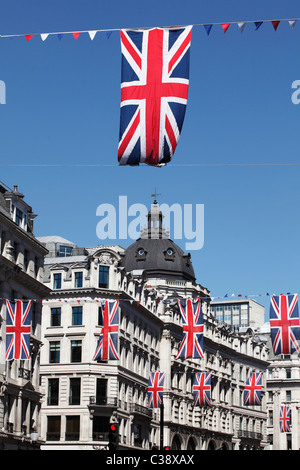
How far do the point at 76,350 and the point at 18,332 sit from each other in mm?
30222

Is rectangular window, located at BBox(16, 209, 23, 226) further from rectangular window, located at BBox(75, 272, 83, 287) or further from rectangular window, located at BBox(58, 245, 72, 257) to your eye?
rectangular window, located at BBox(58, 245, 72, 257)

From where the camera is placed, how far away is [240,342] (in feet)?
436

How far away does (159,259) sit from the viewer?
121 meters

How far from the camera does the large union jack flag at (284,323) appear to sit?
61.2 m

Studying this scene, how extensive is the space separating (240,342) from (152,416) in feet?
125

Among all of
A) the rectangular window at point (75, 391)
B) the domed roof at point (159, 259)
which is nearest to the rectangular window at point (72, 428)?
the rectangular window at point (75, 391)

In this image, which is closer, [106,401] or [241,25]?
[241,25]

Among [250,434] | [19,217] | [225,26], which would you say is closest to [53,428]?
[19,217]

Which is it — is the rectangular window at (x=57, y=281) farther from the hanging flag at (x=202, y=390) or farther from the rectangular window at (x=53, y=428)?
the hanging flag at (x=202, y=390)

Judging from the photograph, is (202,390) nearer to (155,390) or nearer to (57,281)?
(155,390)

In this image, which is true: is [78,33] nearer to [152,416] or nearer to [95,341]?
[95,341]

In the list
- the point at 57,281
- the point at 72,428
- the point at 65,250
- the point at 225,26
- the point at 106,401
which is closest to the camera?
the point at 225,26

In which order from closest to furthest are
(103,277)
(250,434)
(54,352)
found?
(54,352), (103,277), (250,434)
